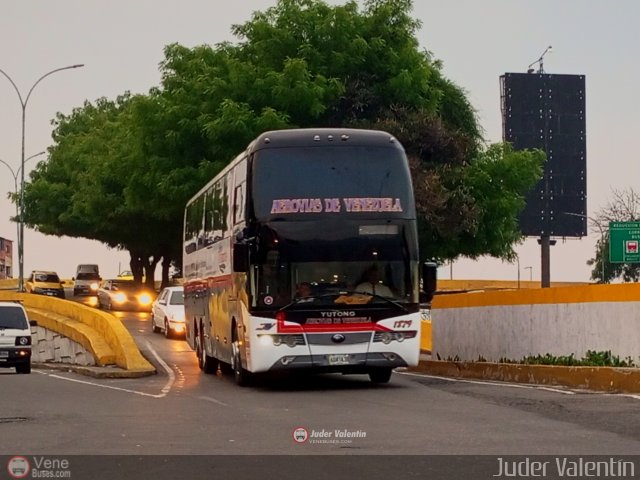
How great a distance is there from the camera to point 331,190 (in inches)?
882

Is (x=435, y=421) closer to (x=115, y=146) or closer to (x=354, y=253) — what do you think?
(x=354, y=253)

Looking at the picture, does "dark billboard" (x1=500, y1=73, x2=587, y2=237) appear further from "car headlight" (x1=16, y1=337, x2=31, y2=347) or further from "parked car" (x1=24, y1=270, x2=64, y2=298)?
"car headlight" (x1=16, y1=337, x2=31, y2=347)

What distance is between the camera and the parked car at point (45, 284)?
83062mm

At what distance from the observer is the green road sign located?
44.3 m

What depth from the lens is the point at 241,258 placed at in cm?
2223

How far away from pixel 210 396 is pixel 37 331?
33965 millimetres

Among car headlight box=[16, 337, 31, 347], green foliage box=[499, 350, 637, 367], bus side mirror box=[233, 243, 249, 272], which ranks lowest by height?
green foliage box=[499, 350, 637, 367]

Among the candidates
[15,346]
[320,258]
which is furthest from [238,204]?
[15,346]

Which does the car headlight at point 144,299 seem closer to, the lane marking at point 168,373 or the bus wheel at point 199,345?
the lane marking at point 168,373

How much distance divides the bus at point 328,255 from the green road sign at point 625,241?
22986mm

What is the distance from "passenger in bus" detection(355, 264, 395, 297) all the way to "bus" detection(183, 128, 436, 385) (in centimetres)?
2

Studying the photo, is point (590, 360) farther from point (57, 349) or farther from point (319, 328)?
point (57, 349)
